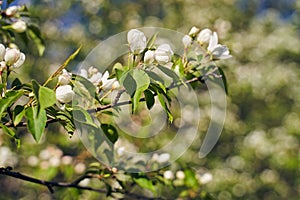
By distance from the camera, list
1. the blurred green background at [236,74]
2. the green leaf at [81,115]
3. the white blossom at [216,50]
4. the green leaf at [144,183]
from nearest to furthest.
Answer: the green leaf at [81,115] < the white blossom at [216,50] < the green leaf at [144,183] < the blurred green background at [236,74]

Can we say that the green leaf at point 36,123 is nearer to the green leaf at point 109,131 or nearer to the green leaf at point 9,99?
the green leaf at point 9,99

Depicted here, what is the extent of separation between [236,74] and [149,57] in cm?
407

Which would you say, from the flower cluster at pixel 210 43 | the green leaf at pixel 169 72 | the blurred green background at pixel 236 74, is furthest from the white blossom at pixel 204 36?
the blurred green background at pixel 236 74

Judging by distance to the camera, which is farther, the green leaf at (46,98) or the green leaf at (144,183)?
the green leaf at (144,183)

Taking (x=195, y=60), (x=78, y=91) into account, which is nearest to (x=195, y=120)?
(x=195, y=60)

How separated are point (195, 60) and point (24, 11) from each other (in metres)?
0.66

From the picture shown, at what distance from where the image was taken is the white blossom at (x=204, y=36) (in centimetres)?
129

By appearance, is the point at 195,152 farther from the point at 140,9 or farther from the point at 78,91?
the point at 78,91

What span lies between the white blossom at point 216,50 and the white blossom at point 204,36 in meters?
0.02

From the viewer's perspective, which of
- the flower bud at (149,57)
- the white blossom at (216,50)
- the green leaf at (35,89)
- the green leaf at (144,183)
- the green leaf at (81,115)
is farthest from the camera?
the green leaf at (144,183)

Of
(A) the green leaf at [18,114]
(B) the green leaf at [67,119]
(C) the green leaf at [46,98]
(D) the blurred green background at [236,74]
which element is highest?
(C) the green leaf at [46,98]

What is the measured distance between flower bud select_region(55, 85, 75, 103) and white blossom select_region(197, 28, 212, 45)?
454 mm

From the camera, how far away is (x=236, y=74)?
5035mm

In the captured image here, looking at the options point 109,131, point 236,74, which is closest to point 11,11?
point 109,131
